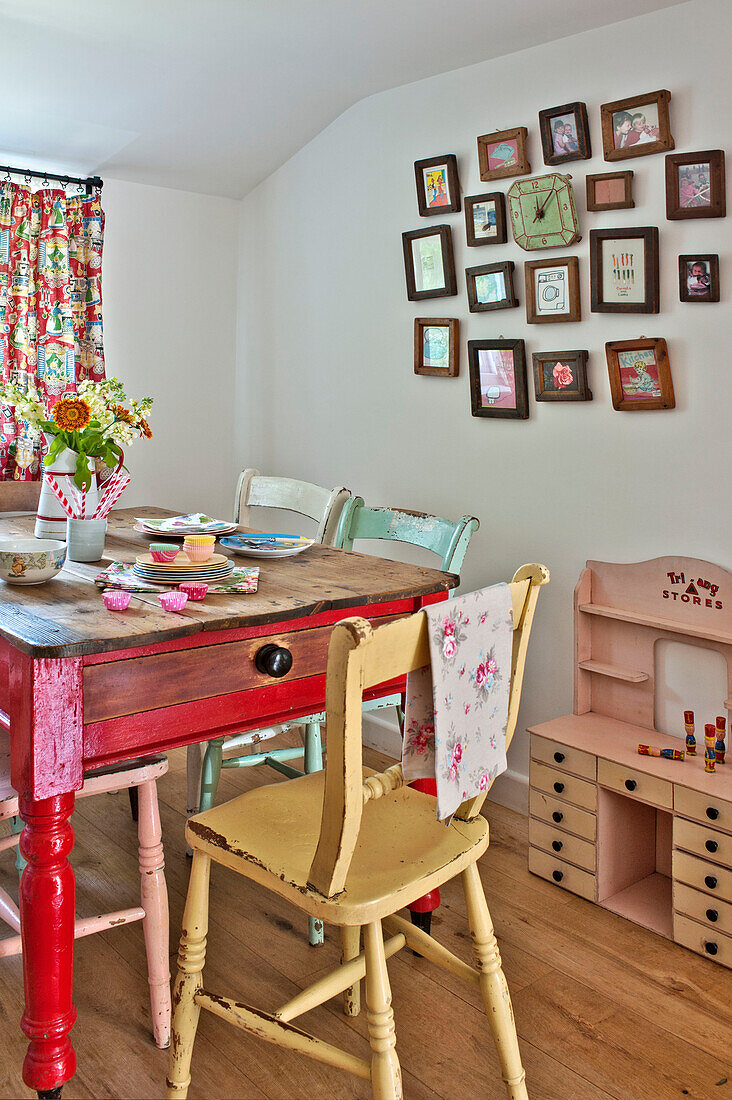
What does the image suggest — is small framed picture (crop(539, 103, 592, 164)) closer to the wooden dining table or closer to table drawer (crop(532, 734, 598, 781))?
the wooden dining table

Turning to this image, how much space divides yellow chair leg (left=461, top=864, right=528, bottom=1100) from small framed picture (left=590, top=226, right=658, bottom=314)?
1519 mm

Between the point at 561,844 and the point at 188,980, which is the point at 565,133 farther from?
the point at 188,980

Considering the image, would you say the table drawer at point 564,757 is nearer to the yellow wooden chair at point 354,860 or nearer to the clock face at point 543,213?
the yellow wooden chair at point 354,860

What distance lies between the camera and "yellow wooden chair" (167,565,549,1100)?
46.1 inches

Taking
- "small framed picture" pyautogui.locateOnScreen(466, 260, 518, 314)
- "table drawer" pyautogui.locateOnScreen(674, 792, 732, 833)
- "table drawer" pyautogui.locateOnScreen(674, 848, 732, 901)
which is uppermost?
"small framed picture" pyautogui.locateOnScreen(466, 260, 518, 314)

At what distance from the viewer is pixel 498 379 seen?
8.80 ft

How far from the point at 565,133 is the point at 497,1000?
213cm

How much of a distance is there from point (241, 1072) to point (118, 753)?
0.68 m

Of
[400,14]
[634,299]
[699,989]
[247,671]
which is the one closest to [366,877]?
[247,671]

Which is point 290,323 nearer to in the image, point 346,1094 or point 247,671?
point 247,671

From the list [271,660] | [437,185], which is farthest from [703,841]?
[437,185]

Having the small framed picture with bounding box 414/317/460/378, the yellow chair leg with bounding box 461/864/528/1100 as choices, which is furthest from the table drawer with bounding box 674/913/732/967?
the small framed picture with bounding box 414/317/460/378

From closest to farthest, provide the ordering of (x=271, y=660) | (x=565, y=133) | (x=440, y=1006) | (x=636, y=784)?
(x=271, y=660) < (x=440, y=1006) < (x=636, y=784) < (x=565, y=133)

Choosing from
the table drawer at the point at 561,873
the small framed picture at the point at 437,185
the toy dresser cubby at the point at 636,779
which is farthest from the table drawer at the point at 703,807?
the small framed picture at the point at 437,185
